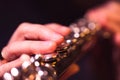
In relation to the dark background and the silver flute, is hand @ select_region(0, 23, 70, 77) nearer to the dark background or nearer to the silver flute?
the silver flute

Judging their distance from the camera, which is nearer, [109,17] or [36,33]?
[36,33]

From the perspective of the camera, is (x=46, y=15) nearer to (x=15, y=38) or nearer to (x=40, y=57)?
(x=15, y=38)

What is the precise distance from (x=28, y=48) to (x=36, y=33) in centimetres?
6

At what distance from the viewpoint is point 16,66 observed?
20.8 inches

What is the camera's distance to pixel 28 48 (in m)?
0.57

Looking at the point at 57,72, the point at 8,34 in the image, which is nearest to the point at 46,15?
the point at 8,34

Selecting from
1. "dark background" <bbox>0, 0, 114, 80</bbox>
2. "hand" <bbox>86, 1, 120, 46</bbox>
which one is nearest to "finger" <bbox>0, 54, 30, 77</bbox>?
"dark background" <bbox>0, 0, 114, 80</bbox>

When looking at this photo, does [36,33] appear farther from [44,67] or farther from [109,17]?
[109,17]

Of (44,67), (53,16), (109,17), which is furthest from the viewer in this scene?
(53,16)

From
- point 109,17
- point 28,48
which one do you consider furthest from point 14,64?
point 109,17

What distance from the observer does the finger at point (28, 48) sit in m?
0.55

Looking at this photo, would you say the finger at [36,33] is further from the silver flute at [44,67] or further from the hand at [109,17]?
the hand at [109,17]

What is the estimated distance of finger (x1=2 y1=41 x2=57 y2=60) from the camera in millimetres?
548

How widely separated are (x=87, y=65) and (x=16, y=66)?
2.96 feet
